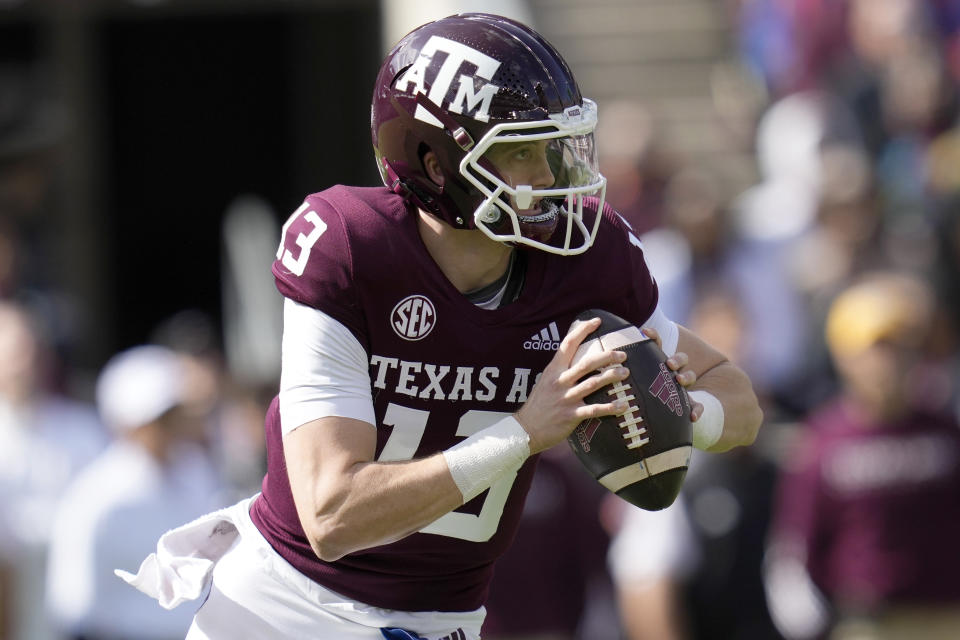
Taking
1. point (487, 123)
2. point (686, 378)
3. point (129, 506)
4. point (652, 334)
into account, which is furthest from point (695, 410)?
point (129, 506)

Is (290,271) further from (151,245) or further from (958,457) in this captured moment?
(151,245)

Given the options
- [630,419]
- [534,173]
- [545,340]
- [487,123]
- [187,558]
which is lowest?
[187,558]

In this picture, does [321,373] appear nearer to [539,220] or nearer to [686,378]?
[539,220]

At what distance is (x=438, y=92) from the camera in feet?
11.0

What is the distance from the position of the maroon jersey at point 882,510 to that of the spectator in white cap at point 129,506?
249 centimetres

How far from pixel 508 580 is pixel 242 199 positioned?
7534 mm

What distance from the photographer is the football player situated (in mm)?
3203

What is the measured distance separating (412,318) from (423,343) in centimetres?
6

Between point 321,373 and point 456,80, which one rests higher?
point 456,80

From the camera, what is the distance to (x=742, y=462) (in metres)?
6.87

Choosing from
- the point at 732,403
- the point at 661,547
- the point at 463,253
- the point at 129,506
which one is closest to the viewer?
the point at 463,253

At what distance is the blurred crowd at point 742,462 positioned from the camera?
6.48 meters

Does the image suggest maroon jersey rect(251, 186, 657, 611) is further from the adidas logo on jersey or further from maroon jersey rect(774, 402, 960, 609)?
maroon jersey rect(774, 402, 960, 609)

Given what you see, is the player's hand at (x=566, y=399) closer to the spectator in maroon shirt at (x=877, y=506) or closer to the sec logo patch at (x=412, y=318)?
the sec logo patch at (x=412, y=318)
